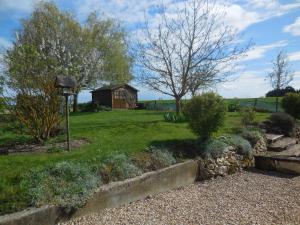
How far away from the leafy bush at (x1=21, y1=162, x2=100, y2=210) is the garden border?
139 mm

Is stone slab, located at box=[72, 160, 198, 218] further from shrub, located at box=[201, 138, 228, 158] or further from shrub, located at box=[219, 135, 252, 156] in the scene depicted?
shrub, located at box=[219, 135, 252, 156]

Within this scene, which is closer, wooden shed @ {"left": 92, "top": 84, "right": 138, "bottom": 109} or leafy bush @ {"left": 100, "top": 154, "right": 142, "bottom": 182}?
leafy bush @ {"left": 100, "top": 154, "right": 142, "bottom": 182}

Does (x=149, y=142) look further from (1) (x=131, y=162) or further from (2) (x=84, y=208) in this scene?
(2) (x=84, y=208)

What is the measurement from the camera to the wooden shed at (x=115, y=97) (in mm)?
35375

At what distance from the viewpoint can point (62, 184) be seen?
16.9ft

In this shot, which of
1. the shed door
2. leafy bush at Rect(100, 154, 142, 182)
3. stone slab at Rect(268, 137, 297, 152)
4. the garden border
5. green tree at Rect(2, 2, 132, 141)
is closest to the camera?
the garden border

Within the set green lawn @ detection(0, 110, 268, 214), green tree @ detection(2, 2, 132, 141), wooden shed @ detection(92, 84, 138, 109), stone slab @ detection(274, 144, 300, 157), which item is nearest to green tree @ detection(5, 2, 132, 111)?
green tree @ detection(2, 2, 132, 141)

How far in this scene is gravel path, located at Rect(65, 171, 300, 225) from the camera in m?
5.14

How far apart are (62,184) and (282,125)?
991cm

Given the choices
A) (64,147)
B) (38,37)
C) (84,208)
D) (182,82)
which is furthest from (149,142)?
(38,37)

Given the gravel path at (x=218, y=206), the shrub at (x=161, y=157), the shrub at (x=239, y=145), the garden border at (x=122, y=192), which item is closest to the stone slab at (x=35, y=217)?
the garden border at (x=122, y=192)

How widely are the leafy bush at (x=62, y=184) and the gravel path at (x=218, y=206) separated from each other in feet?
1.17

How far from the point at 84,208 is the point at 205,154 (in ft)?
12.4

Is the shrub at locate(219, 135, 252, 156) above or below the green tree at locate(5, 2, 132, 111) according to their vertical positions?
below
